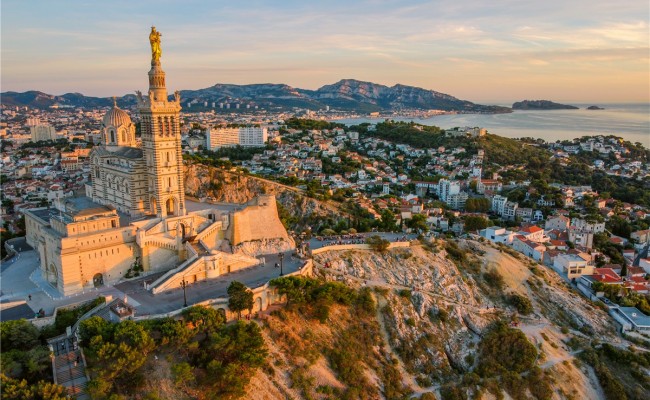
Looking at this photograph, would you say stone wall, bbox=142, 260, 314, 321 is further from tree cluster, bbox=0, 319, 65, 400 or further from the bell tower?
the bell tower

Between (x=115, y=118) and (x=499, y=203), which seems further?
(x=499, y=203)

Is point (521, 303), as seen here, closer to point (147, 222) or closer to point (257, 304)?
point (257, 304)

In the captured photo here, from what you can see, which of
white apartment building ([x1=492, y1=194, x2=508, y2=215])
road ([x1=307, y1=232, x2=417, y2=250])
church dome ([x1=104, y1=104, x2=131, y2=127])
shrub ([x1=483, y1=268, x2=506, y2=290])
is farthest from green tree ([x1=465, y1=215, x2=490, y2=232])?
church dome ([x1=104, y1=104, x2=131, y2=127])

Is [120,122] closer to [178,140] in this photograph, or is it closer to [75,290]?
[178,140]

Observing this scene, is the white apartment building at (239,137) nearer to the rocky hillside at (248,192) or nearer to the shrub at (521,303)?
the rocky hillside at (248,192)

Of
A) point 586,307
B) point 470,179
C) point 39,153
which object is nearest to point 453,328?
point 586,307

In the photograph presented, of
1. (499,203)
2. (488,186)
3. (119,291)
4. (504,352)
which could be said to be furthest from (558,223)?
(119,291)
